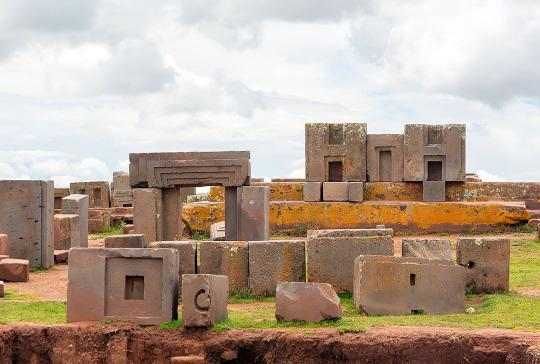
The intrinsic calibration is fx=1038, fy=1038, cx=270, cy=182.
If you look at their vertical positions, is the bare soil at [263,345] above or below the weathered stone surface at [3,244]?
below

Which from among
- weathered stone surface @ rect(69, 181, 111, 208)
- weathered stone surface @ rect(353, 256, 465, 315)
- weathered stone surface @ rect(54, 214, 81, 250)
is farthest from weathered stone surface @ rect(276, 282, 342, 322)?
weathered stone surface @ rect(69, 181, 111, 208)

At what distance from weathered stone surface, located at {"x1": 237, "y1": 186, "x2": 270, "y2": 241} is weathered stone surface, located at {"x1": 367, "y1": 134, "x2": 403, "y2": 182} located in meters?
6.95

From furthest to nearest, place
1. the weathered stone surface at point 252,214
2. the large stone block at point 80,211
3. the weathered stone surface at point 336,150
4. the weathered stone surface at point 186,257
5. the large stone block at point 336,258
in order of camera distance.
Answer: the weathered stone surface at point 336,150
the large stone block at point 80,211
the weathered stone surface at point 252,214
the weathered stone surface at point 186,257
the large stone block at point 336,258

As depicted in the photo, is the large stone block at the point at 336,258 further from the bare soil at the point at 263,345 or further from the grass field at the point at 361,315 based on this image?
the bare soil at the point at 263,345

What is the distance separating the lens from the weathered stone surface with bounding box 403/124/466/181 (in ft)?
90.1

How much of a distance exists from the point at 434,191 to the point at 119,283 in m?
14.7

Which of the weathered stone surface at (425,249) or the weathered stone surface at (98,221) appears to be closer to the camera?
the weathered stone surface at (425,249)

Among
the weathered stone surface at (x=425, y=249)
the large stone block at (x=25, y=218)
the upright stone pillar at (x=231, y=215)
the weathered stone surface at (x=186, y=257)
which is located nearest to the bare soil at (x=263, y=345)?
the weathered stone surface at (x=186, y=257)

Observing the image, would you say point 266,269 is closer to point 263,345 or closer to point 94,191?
point 263,345

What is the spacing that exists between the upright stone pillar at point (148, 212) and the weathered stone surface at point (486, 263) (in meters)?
7.27

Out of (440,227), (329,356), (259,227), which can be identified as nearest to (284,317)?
(329,356)

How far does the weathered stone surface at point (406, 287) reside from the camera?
15.1 meters

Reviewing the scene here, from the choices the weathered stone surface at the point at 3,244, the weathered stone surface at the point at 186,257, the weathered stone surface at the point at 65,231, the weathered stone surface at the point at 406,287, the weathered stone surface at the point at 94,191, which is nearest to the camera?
the weathered stone surface at the point at 406,287

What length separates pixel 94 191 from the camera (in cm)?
3662
